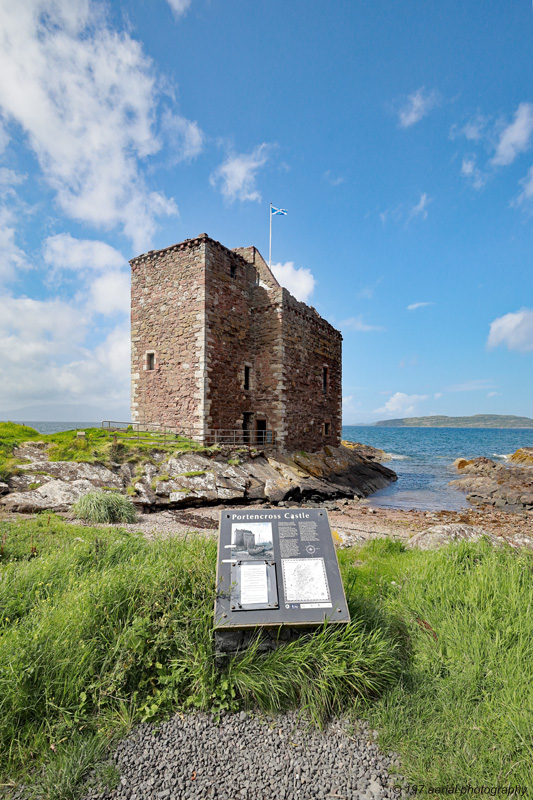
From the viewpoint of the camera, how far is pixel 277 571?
13.6 ft

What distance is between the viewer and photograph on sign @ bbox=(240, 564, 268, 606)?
390 centimetres

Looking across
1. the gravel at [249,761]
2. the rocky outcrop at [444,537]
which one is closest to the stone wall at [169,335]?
the rocky outcrop at [444,537]

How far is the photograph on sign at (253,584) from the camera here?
3.90 m

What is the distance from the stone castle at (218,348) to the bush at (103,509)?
6503 millimetres

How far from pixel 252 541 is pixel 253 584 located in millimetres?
500

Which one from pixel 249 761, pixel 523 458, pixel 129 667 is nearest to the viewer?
pixel 249 761

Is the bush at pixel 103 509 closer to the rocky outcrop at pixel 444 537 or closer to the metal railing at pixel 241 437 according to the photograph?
the metal railing at pixel 241 437

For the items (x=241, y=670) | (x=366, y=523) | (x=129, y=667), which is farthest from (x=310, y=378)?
(x=129, y=667)

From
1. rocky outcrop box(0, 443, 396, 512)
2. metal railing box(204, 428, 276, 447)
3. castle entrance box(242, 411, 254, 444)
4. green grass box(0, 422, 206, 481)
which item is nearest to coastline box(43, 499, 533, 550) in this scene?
A: rocky outcrop box(0, 443, 396, 512)

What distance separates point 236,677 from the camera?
12.0 feet

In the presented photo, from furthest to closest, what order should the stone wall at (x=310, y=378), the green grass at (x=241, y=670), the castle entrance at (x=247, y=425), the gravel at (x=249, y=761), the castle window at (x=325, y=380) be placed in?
the castle window at (x=325, y=380), the stone wall at (x=310, y=378), the castle entrance at (x=247, y=425), the green grass at (x=241, y=670), the gravel at (x=249, y=761)

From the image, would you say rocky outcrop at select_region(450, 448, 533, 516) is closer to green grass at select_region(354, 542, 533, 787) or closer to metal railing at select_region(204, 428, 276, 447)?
metal railing at select_region(204, 428, 276, 447)

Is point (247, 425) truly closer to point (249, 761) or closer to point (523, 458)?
point (249, 761)

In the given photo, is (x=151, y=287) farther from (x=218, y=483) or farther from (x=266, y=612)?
(x=266, y=612)
